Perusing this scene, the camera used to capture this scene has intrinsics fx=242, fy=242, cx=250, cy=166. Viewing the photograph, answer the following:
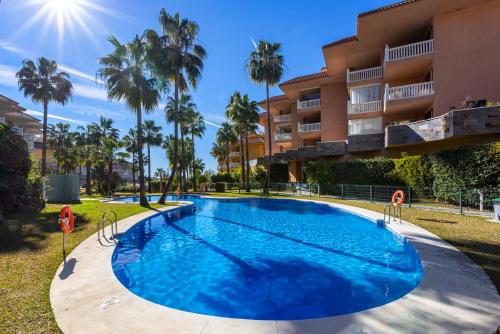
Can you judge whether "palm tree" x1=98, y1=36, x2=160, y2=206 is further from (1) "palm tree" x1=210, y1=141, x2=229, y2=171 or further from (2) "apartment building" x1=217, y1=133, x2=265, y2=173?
(2) "apartment building" x1=217, y1=133, x2=265, y2=173

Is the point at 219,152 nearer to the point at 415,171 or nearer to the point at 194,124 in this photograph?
the point at 194,124

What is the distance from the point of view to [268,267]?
6.66 m

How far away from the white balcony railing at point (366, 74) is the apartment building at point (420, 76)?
86 millimetres

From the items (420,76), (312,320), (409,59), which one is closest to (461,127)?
(409,59)

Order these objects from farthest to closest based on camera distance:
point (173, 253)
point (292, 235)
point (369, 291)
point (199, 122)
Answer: point (199, 122)
point (292, 235)
point (173, 253)
point (369, 291)

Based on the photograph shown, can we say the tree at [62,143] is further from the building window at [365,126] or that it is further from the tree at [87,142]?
the building window at [365,126]

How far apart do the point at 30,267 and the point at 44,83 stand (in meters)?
24.7

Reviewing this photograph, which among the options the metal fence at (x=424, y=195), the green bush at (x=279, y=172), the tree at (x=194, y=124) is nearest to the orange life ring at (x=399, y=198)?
the metal fence at (x=424, y=195)

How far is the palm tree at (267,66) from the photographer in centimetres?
2523

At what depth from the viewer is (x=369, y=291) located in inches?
202

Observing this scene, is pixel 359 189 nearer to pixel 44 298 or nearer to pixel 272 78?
pixel 272 78

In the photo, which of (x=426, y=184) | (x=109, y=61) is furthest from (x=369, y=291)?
(x=109, y=61)

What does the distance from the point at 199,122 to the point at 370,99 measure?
81.1 feet

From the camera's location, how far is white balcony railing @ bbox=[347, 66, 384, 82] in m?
22.8
